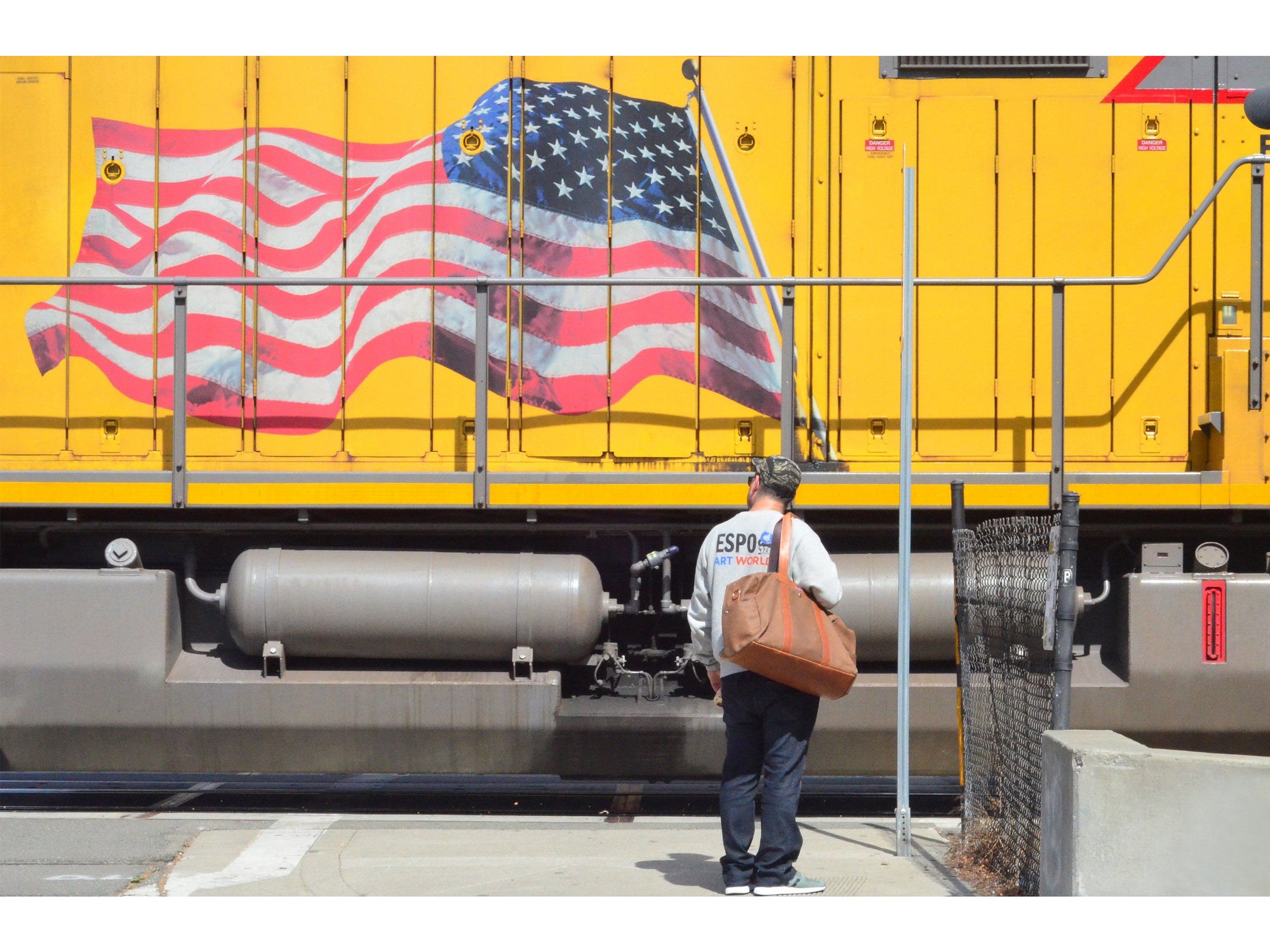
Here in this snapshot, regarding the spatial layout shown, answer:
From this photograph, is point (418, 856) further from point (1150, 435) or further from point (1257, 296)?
point (1257, 296)

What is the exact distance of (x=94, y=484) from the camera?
565 centimetres

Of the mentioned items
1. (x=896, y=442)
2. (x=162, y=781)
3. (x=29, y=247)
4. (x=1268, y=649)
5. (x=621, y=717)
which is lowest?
(x=162, y=781)

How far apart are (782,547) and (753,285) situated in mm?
2025

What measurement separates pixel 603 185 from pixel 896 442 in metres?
1.96

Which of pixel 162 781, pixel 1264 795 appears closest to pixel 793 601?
pixel 1264 795

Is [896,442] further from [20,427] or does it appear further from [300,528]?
[20,427]

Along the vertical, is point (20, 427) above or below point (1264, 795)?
above

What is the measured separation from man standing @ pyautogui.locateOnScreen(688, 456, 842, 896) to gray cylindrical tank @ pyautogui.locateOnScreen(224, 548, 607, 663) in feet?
4.41

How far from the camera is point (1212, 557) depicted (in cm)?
557

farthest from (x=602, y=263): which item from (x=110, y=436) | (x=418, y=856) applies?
(x=418, y=856)

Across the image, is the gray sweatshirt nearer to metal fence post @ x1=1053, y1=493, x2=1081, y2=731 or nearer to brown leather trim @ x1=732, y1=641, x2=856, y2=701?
brown leather trim @ x1=732, y1=641, x2=856, y2=701

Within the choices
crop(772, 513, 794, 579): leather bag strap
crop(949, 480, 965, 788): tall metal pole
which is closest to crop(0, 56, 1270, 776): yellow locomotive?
crop(949, 480, 965, 788): tall metal pole

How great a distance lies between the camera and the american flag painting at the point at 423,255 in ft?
20.0

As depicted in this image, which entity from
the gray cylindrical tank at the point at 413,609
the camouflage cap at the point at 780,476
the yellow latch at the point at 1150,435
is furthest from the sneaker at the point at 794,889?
the yellow latch at the point at 1150,435
